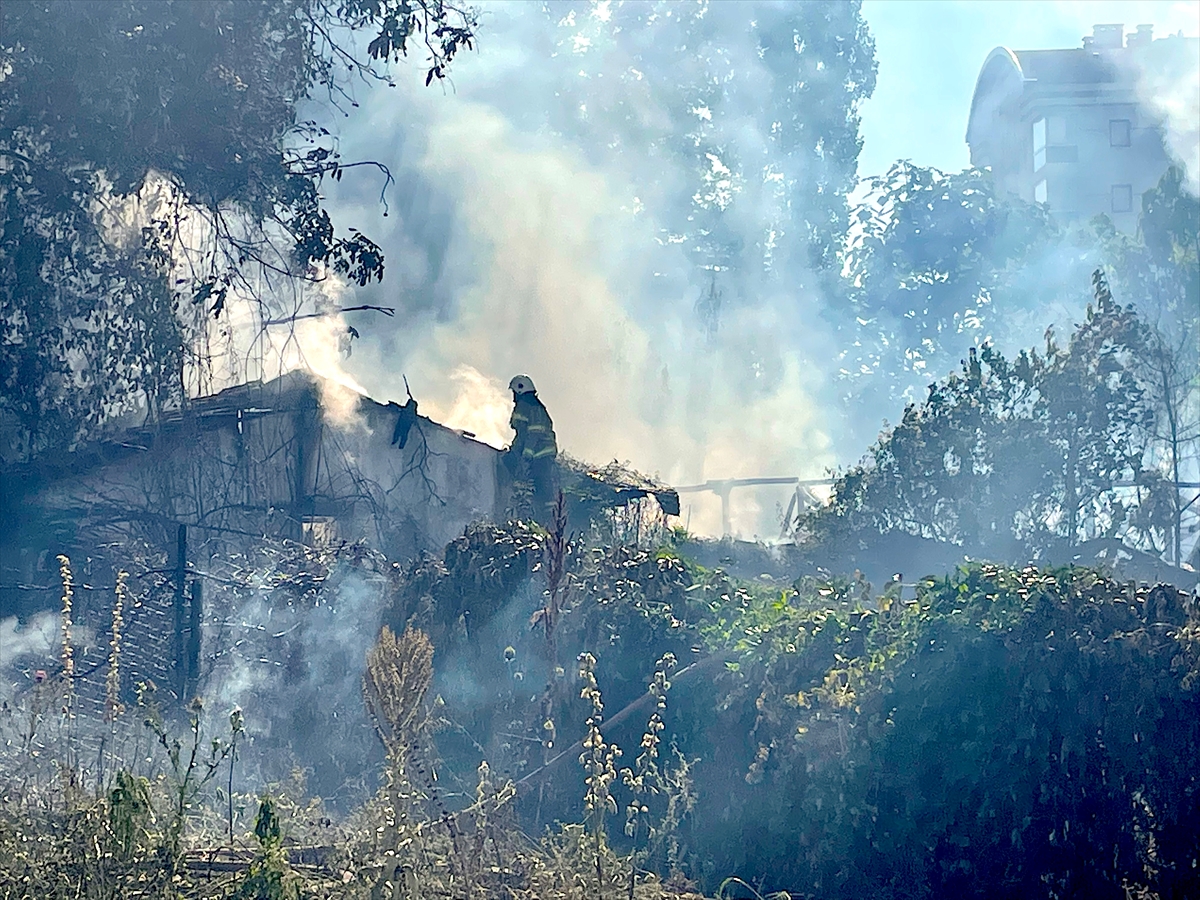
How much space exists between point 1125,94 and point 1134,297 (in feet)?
40.1

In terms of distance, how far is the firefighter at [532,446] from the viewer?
1501cm

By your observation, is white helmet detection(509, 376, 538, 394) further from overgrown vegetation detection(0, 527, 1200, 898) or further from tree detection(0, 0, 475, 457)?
overgrown vegetation detection(0, 527, 1200, 898)

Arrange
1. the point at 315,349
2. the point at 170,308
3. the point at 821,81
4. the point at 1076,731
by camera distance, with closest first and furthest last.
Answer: the point at 1076,731 → the point at 170,308 → the point at 315,349 → the point at 821,81

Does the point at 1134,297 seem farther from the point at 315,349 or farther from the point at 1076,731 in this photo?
the point at 1076,731

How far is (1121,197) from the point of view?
40.6 meters

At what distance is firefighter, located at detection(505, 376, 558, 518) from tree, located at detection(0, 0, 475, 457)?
3.67 meters

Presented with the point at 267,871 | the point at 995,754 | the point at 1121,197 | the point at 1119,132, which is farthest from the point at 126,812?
the point at 1119,132

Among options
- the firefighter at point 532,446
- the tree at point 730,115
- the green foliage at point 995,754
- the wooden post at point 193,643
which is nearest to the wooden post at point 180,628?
the wooden post at point 193,643

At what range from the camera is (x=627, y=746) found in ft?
30.3

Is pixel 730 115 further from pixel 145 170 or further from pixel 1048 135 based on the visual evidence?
pixel 145 170

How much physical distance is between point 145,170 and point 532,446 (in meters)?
5.67

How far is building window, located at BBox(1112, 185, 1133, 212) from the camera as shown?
40.5m

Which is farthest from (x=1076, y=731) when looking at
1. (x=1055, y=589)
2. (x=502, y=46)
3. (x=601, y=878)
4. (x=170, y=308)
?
(x=502, y=46)

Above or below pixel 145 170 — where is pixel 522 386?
below
